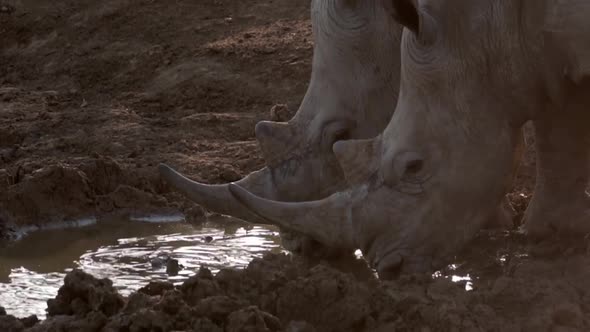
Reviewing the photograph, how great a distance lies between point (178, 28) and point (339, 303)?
24.9 ft

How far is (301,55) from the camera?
33.3ft

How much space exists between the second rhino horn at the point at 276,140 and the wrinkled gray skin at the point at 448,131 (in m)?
0.54

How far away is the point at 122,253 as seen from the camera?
668 centimetres

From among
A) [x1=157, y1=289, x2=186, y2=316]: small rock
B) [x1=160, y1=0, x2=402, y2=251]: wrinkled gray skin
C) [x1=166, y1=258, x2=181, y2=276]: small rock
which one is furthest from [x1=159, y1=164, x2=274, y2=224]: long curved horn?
[x1=157, y1=289, x2=186, y2=316]: small rock

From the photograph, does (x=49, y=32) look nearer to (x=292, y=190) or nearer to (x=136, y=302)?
(x=292, y=190)

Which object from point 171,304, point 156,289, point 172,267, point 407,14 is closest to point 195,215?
point 172,267

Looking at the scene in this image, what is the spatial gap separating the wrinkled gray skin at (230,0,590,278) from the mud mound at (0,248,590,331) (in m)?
0.25

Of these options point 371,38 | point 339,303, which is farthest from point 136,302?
point 371,38

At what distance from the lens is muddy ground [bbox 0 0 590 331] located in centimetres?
450

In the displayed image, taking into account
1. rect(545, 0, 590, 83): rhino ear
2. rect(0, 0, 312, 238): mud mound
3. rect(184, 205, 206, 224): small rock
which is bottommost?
rect(184, 205, 206, 224): small rock

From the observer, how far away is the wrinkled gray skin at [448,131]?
16.6 ft

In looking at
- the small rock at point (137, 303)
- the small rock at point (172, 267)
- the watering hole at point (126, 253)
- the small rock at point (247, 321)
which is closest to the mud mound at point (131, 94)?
the watering hole at point (126, 253)

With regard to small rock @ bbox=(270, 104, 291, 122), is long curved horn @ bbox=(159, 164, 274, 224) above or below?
below

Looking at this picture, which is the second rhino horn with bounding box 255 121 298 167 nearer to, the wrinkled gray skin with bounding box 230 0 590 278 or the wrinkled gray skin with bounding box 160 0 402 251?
the wrinkled gray skin with bounding box 160 0 402 251
